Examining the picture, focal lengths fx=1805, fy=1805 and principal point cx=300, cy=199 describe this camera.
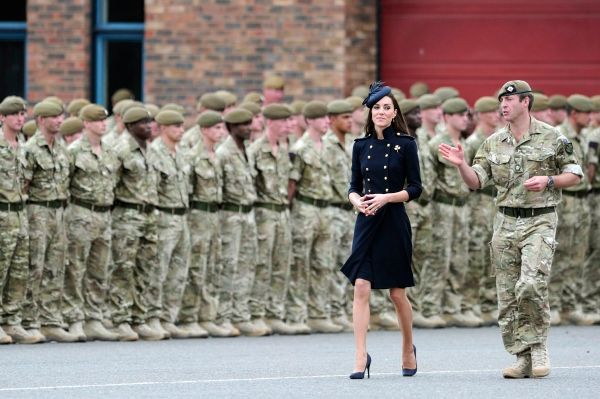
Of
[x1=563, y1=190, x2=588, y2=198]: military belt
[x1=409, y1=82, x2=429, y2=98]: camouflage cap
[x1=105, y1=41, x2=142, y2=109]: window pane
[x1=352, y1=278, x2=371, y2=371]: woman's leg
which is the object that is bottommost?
[x1=352, y1=278, x2=371, y2=371]: woman's leg

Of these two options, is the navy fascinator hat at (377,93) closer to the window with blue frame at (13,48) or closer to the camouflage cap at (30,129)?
the camouflage cap at (30,129)

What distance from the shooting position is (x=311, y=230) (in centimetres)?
1775

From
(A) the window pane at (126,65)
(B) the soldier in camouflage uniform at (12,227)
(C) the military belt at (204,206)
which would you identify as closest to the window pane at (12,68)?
(A) the window pane at (126,65)

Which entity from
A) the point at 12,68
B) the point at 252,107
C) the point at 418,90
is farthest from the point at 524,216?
the point at 12,68

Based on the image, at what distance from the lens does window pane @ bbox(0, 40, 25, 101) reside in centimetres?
2281

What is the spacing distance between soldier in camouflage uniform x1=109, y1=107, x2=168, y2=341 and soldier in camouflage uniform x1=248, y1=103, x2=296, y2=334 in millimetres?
1180

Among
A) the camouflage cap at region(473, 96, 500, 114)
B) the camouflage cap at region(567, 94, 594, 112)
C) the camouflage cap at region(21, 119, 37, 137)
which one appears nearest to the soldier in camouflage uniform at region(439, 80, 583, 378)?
the camouflage cap at region(473, 96, 500, 114)

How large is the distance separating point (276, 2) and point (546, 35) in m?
3.56

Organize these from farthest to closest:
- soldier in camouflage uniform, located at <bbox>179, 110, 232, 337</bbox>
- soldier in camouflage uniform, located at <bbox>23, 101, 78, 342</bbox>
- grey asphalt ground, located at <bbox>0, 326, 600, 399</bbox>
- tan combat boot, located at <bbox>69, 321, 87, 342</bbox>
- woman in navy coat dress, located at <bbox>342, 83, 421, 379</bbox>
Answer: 1. soldier in camouflage uniform, located at <bbox>179, 110, 232, 337</bbox>
2. tan combat boot, located at <bbox>69, 321, 87, 342</bbox>
3. soldier in camouflage uniform, located at <bbox>23, 101, 78, 342</bbox>
4. woman in navy coat dress, located at <bbox>342, 83, 421, 379</bbox>
5. grey asphalt ground, located at <bbox>0, 326, 600, 399</bbox>

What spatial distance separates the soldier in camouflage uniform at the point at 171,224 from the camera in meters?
16.7

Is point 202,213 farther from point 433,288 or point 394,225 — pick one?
point 394,225

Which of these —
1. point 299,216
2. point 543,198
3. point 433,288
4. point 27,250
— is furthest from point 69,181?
point 543,198

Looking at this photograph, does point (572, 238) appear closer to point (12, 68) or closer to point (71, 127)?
point (71, 127)

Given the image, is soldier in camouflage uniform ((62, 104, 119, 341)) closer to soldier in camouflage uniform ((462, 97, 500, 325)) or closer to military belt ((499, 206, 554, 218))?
soldier in camouflage uniform ((462, 97, 500, 325))
